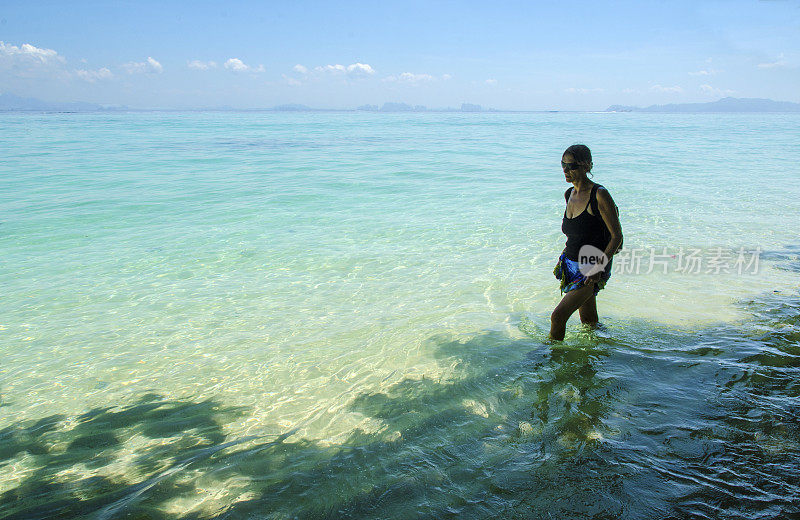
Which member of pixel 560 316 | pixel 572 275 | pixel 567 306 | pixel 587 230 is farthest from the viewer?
pixel 560 316

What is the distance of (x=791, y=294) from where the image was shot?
6527mm

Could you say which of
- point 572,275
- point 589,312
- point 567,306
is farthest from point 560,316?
point 589,312

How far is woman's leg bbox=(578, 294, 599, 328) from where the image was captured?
502 cm

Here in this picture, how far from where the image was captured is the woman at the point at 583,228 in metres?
4.02

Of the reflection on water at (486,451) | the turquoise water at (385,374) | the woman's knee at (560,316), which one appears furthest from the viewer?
the woman's knee at (560,316)

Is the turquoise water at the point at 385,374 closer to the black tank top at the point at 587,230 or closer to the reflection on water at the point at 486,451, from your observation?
the reflection on water at the point at 486,451

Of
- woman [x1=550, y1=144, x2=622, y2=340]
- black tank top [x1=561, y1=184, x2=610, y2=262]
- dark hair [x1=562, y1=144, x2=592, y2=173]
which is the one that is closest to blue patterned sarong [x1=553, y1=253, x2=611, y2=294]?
woman [x1=550, y1=144, x2=622, y2=340]

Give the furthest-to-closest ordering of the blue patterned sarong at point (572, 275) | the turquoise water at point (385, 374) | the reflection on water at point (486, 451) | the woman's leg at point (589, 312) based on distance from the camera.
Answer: the woman's leg at point (589, 312) < the blue patterned sarong at point (572, 275) < the turquoise water at point (385, 374) < the reflection on water at point (486, 451)

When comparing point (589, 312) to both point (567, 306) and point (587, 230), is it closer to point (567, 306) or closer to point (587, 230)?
point (567, 306)

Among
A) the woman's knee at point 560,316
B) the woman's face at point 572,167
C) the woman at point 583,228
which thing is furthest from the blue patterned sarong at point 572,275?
the woman's face at point 572,167

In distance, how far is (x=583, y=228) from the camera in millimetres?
4203

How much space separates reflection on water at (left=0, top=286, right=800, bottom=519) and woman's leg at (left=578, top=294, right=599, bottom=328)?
0.45 m

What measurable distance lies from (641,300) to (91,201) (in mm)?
14973

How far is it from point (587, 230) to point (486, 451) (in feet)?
6.64
